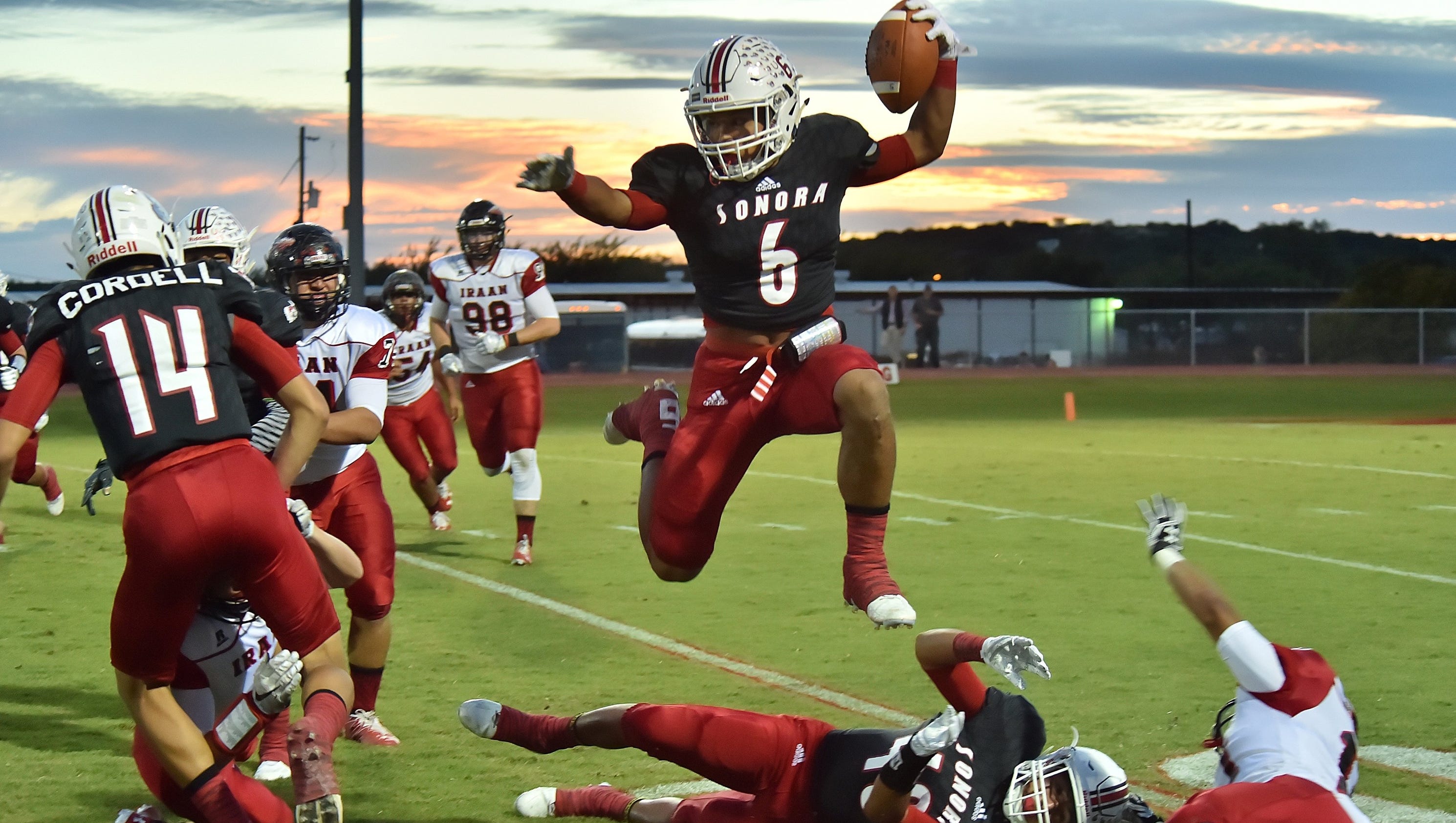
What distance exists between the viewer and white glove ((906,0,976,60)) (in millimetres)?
5047

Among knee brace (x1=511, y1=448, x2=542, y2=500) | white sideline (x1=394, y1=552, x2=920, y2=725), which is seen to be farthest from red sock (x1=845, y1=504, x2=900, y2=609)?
knee brace (x1=511, y1=448, x2=542, y2=500)

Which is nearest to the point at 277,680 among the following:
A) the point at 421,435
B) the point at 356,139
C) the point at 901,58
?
the point at 901,58

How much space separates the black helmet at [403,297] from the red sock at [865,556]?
5.73 m

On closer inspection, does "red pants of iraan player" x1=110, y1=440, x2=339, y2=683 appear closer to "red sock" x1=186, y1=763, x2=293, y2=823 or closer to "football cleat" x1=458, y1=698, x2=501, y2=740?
"red sock" x1=186, y1=763, x2=293, y2=823

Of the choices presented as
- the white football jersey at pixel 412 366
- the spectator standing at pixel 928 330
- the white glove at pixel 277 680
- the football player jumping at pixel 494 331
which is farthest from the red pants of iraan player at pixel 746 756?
the spectator standing at pixel 928 330

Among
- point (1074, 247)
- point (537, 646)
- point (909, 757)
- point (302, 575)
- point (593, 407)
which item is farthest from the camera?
point (1074, 247)

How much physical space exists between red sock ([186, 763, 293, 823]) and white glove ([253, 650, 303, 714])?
20 centimetres

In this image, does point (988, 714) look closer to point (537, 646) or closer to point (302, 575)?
point (302, 575)

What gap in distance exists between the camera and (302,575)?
4.08 metres

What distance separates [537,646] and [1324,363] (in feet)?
108

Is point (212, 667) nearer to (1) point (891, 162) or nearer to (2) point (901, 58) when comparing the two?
(1) point (891, 162)

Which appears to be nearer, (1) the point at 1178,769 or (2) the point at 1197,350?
(1) the point at 1178,769

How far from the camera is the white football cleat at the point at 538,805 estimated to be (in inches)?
184

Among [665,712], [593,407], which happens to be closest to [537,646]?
[665,712]
